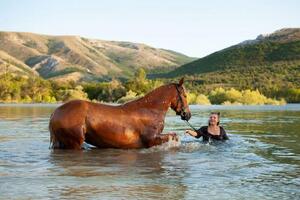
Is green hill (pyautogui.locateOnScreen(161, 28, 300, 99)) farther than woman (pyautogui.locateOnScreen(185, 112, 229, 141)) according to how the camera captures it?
Yes

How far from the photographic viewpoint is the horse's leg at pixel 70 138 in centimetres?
1362

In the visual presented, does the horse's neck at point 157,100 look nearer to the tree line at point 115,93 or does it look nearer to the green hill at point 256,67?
the tree line at point 115,93

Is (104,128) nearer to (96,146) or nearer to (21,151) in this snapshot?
(96,146)

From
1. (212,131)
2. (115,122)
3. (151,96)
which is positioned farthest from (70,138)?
(212,131)

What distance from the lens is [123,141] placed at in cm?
1426

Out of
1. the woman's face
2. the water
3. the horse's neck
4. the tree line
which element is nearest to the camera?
the water

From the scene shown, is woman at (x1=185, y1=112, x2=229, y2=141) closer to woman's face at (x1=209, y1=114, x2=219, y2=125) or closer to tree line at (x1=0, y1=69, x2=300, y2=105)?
woman's face at (x1=209, y1=114, x2=219, y2=125)

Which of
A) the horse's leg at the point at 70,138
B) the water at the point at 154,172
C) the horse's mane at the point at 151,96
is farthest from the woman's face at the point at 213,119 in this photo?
the horse's leg at the point at 70,138

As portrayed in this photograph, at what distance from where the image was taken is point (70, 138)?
13.9 meters

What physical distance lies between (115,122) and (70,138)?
1207mm

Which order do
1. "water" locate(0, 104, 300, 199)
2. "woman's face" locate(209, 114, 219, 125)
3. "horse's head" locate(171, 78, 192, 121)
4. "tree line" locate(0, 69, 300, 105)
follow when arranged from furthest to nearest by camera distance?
1. "tree line" locate(0, 69, 300, 105)
2. "woman's face" locate(209, 114, 219, 125)
3. "horse's head" locate(171, 78, 192, 121)
4. "water" locate(0, 104, 300, 199)

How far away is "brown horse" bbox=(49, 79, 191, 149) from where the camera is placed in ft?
44.7

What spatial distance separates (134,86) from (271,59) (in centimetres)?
5914

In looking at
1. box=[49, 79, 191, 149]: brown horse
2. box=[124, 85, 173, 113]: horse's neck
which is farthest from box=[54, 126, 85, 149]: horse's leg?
box=[124, 85, 173, 113]: horse's neck
